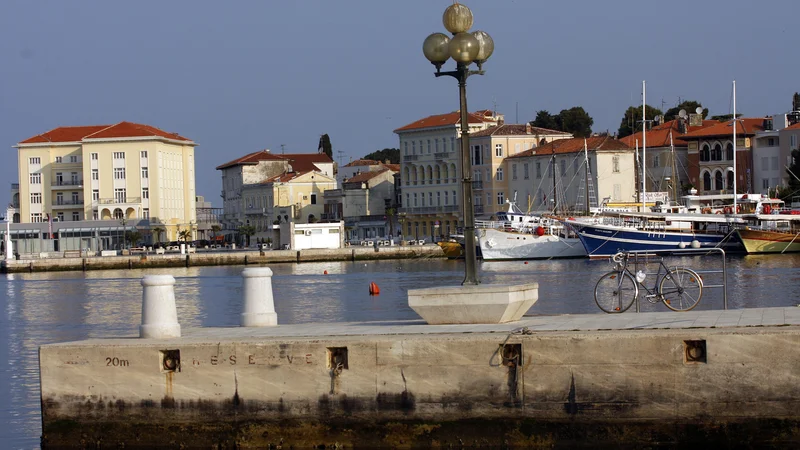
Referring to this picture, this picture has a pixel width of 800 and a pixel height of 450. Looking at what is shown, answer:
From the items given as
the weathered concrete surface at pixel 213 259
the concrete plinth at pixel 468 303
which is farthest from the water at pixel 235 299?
the weathered concrete surface at pixel 213 259

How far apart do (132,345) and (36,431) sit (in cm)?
325

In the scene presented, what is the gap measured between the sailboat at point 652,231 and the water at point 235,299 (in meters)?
5.84

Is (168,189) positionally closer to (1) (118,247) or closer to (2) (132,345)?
(1) (118,247)

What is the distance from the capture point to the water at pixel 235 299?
25.4 metres

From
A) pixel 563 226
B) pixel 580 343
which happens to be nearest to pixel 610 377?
pixel 580 343

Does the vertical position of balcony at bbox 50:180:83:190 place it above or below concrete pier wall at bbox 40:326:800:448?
above

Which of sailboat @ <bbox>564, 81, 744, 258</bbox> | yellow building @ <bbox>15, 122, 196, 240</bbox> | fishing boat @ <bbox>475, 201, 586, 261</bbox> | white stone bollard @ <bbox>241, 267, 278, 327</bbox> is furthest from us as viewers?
yellow building @ <bbox>15, 122, 196, 240</bbox>

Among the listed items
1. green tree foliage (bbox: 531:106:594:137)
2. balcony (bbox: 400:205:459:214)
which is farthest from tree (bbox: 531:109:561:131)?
balcony (bbox: 400:205:459:214)

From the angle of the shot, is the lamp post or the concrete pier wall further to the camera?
the lamp post

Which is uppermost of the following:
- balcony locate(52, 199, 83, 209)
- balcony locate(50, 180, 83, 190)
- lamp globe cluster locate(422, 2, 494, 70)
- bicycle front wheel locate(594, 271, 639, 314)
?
balcony locate(50, 180, 83, 190)

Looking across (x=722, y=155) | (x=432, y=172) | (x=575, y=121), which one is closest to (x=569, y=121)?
A: (x=575, y=121)

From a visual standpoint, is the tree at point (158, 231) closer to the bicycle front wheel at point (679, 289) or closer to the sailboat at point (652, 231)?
the sailboat at point (652, 231)

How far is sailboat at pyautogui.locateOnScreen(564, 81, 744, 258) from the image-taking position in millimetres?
86562

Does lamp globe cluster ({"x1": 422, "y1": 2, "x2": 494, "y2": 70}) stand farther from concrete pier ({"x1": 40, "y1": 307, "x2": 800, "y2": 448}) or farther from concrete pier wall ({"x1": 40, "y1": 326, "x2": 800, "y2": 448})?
concrete pier wall ({"x1": 40, "y1": 326, "x2": 800, "y2": 448})
